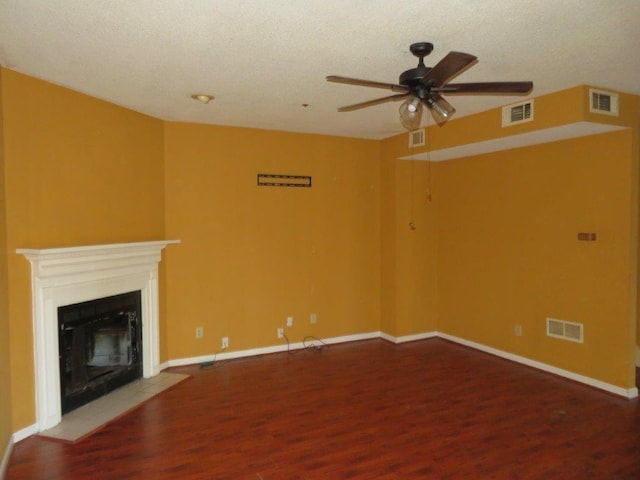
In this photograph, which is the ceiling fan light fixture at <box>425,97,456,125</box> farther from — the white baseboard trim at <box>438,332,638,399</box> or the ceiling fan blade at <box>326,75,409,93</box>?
the white baseboard trim at <box>438,332,638,399</box>

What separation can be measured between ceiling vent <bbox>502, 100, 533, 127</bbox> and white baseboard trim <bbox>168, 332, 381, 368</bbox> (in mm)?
3150

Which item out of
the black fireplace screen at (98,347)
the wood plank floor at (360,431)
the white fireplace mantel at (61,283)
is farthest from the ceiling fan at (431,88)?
the black fireplace screen at (98,347)

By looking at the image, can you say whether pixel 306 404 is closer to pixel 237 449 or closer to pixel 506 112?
pixel 237 449

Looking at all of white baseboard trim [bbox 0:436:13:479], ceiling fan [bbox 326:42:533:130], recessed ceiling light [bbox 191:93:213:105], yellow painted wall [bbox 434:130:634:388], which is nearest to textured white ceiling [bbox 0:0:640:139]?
recessed ceiling light [bbox 191:93:213:105]

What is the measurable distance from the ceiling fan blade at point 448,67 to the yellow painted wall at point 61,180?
2819 millimetres

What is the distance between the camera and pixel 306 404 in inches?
145

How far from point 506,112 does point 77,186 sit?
3.82 m

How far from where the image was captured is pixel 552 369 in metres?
4.34

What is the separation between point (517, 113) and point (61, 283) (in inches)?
161

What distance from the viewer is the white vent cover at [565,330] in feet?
13.4

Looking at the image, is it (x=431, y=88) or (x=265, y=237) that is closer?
(x=431, y=88)

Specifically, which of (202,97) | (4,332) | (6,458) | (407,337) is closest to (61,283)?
(4,332)

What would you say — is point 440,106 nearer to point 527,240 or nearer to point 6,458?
point 527,240

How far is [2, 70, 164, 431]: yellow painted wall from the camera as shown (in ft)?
9.86
